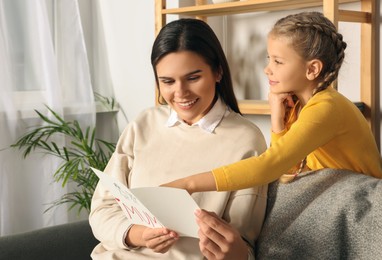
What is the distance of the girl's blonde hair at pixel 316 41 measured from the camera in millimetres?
1662

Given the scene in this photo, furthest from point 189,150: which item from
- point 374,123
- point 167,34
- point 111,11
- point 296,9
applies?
point 111,11

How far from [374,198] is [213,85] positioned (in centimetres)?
52

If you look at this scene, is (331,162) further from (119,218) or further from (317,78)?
(119,218)

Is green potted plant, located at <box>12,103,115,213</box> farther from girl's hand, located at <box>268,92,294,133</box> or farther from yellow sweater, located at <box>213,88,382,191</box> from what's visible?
yellow sweater, located at <box>213,88,382,191</box>

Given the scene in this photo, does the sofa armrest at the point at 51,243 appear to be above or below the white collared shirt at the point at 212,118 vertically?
below

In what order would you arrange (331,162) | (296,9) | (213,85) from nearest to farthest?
(331,162)
(213,85)
(296,9)

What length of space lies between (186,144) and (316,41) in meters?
0.44

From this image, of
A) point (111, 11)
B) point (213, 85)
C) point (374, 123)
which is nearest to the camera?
point (213, 85)

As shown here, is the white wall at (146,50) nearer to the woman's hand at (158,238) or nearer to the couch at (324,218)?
the couch at (324,218)

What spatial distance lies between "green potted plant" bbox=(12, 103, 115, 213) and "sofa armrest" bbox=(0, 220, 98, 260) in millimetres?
741

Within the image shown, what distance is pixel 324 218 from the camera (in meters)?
1.56

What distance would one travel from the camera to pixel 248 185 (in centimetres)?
155

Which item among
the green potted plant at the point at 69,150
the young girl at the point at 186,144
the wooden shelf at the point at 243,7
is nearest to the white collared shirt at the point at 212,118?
the young girl at the point at 186,144

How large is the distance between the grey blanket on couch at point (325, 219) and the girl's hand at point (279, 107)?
0.52 feet
